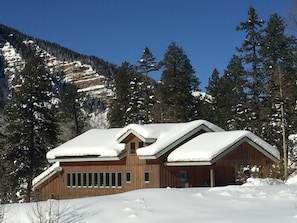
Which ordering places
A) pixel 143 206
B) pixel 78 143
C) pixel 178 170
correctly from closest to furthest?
1. pixel 143 206
2. pixel 178 170
3. pixel 78 143

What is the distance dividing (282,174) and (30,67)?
20.8m

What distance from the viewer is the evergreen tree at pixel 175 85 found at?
1922 inches

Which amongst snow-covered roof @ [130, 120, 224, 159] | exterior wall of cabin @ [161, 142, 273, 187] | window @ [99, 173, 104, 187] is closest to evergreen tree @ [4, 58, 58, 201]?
window @ [99, 173, 104, 187]

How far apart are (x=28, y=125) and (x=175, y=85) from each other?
54.7 feet

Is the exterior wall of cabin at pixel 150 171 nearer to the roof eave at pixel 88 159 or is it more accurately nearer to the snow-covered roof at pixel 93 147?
the roof eave at pixel 88 159

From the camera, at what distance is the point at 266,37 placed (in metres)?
41.3

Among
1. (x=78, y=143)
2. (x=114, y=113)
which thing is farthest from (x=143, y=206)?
(x=114, y=113)

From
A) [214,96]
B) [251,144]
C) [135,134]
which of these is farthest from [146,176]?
[214,96]

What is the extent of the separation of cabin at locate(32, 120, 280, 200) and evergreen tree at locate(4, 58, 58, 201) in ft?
7.25

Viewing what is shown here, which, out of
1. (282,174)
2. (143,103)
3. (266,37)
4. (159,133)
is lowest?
(282,174)

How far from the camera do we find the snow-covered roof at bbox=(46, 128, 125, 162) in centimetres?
3372

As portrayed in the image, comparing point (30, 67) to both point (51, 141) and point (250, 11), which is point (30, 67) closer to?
point (51, 141)

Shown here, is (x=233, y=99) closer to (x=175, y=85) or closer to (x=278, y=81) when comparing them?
(x=175, y=85)

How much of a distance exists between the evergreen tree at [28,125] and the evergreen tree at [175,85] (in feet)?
43.8
